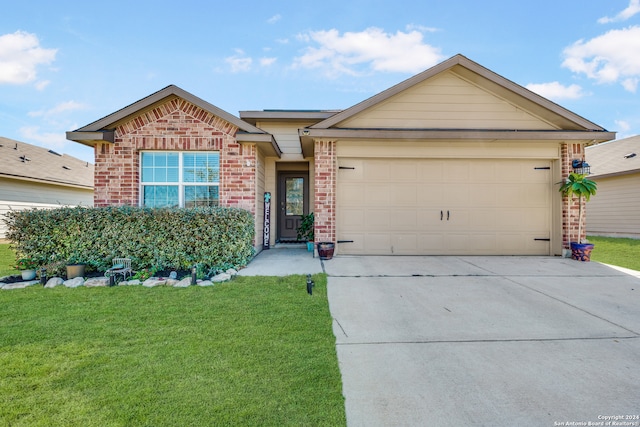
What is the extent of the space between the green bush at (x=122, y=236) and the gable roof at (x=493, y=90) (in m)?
3.55

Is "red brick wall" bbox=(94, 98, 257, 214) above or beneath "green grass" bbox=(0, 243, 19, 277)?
above

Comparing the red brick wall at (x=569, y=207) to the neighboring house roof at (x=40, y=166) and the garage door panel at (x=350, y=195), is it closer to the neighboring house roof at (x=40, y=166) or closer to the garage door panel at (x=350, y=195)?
the garage door panel at (x=350, y=195)

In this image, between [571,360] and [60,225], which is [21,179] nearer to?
[60,225]

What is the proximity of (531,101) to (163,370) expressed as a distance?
904 centimetres

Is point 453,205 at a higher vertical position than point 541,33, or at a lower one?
lower

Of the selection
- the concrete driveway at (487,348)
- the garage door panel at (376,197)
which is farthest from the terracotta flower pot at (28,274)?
the garage door panel at (376,197)

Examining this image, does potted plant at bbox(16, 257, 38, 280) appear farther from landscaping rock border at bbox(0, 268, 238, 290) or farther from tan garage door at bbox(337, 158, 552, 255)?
tan garage door at bbox(337, 158, 552, 255)

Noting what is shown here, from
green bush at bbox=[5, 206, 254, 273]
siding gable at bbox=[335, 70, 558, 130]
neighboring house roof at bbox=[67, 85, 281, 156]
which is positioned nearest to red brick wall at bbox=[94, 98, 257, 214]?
neighboring house roof at bbox=[67, 85, 281, 156]

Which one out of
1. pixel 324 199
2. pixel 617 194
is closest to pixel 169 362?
pixel 324 199

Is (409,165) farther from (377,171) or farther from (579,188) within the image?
(579,188)

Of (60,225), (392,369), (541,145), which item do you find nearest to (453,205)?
(541,145)

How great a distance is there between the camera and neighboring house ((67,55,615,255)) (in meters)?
7.31

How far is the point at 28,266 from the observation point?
18.7 feet

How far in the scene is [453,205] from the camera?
765 centimetres
